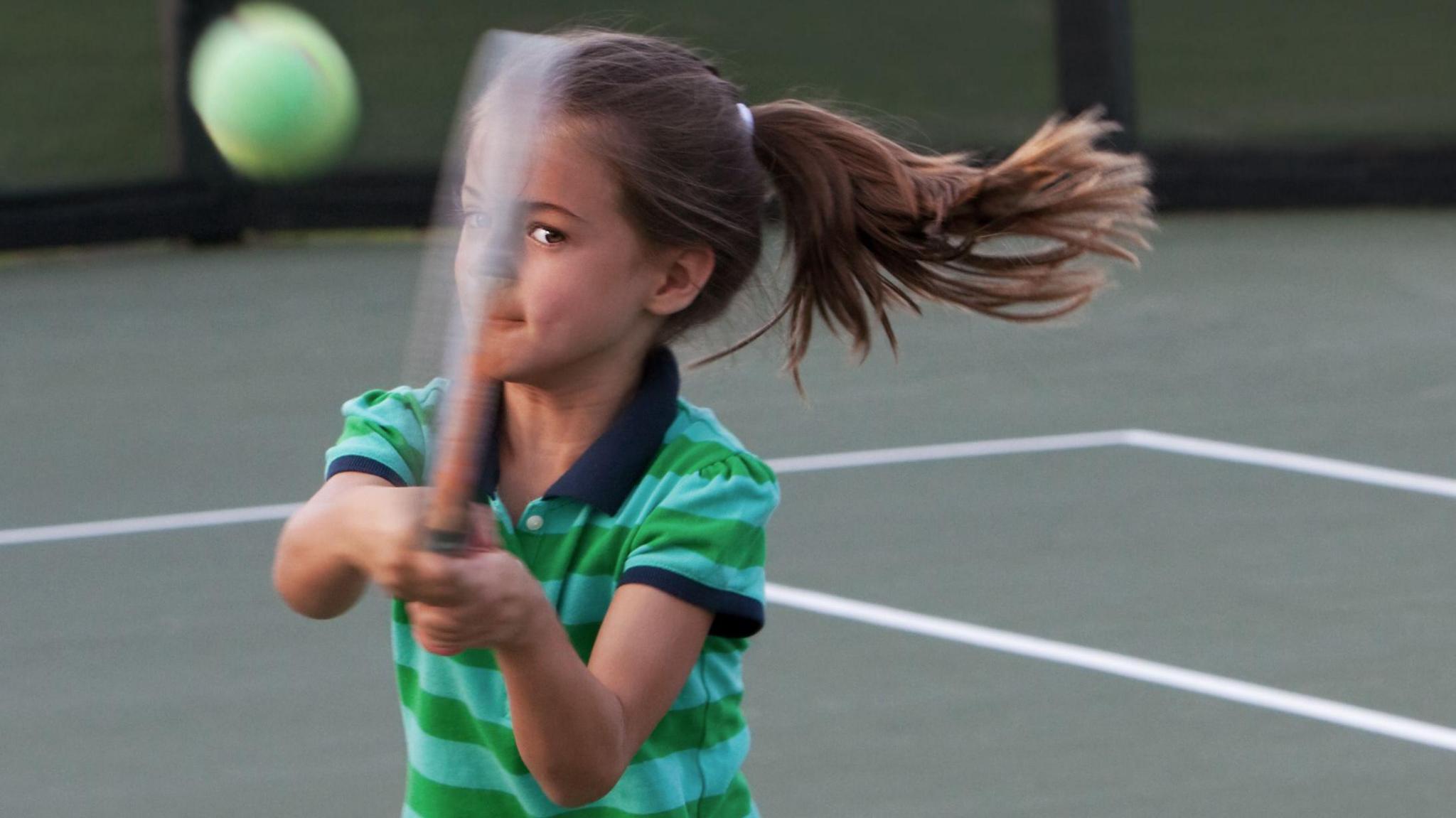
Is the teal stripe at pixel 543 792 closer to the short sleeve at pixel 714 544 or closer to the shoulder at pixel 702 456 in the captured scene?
the short sleeve at pixel 714 544

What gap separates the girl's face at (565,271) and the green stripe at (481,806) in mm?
339

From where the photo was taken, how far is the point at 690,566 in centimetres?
159

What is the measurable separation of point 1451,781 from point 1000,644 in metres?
0.83

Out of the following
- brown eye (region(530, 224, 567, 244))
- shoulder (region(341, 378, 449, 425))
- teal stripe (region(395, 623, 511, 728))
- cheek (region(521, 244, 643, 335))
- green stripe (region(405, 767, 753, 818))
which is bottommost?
green stripe (region(405, 767, 753, 818))

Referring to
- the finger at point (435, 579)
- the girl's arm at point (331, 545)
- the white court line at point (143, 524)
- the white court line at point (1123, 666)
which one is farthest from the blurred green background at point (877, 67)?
the finger at point (435, 579)

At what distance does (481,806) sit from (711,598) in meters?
0.28

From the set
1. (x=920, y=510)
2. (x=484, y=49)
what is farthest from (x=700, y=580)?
(x=920, y=510)

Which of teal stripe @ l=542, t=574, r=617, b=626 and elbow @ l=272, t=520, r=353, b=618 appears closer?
elbow @ l=272, t=520, r=353, b=618

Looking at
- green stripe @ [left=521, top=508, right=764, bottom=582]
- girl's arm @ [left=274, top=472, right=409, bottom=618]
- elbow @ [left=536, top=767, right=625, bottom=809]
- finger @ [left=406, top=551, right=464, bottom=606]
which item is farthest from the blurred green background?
finger @ [left=406, top=551, right=464, bottom=606]

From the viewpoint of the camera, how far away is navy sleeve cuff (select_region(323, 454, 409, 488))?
5.55 ft

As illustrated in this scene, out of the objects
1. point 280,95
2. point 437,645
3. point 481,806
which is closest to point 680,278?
point 481,806

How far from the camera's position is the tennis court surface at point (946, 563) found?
10.5ft

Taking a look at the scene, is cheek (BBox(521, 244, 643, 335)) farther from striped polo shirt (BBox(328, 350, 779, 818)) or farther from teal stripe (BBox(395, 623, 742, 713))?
teal stripe (BBox(395, 623, 742, 713))

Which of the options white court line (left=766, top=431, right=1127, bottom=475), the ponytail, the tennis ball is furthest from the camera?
white court line (left=766, top=431, right=1127, bottom=475)
